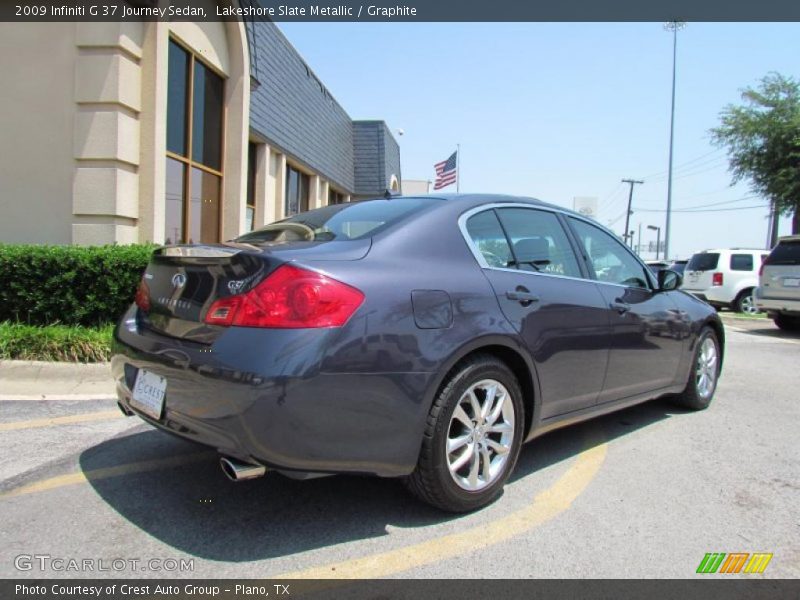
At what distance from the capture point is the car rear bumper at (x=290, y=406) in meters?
2.32

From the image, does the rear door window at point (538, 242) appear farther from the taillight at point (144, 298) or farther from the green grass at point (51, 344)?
the green grass at point (51, 344)

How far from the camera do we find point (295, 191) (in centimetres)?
1653

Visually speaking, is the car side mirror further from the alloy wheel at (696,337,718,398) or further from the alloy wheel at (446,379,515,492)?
the alloy wheel at (446,379,515,492)

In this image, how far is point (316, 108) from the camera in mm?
Answer: 16812

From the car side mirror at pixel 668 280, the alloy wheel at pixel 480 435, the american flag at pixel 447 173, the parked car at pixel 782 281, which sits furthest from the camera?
the american flag at pixel 447 173

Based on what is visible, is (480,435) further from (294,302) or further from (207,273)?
(207,273)

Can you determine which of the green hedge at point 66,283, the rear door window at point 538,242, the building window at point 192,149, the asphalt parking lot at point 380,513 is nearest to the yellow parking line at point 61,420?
the asphalt parking lot at point 380,513

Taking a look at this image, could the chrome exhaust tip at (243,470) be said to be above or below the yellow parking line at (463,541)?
above

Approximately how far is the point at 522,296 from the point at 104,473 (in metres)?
2.55

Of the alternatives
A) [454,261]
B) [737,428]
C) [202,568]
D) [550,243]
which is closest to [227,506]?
[202,568]

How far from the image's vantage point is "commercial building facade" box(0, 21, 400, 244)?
7344 mm

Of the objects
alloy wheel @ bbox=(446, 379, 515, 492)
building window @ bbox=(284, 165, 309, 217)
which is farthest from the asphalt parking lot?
building window @ bbox=(284, 165, 309, 217)

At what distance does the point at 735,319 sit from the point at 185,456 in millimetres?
14236

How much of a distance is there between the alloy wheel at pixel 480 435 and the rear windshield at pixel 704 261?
48.3 ft
